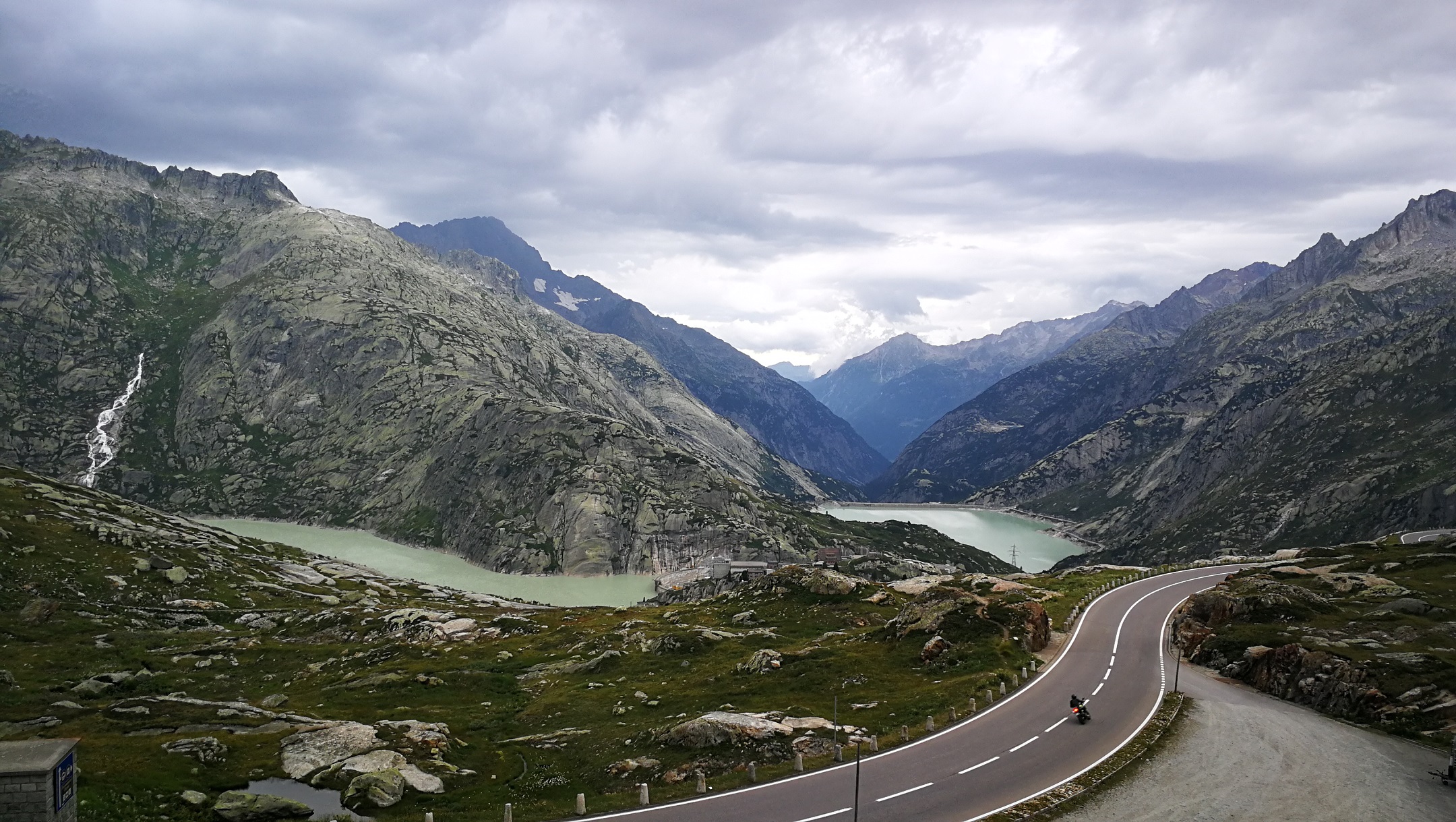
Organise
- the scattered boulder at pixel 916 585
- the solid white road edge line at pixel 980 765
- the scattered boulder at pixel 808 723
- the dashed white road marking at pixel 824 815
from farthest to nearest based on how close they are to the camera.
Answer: the scattered boulder at pixel 916 585 < the scattered boulder at pixel 808 723 < the solid white road edge line at pixel 980 765 < the dashed white road marking at pixel 824 815

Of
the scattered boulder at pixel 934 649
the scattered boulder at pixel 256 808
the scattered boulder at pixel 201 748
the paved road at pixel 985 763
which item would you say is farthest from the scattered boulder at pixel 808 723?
the scattered boulder at pixel 201 748

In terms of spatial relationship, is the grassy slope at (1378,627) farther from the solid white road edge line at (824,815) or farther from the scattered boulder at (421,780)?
the scattered boulder at (421,780)

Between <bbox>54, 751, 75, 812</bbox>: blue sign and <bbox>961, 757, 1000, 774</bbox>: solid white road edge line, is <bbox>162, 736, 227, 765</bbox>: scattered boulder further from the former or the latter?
<bbox>961, 757, 1000, 774</bbox>: solid white road edge line

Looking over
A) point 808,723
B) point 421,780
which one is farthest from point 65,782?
point 808,723

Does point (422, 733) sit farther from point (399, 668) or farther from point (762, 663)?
point (399, 668)

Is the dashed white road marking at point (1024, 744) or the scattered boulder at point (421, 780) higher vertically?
the dashed white road marking at point (1024, 744)
